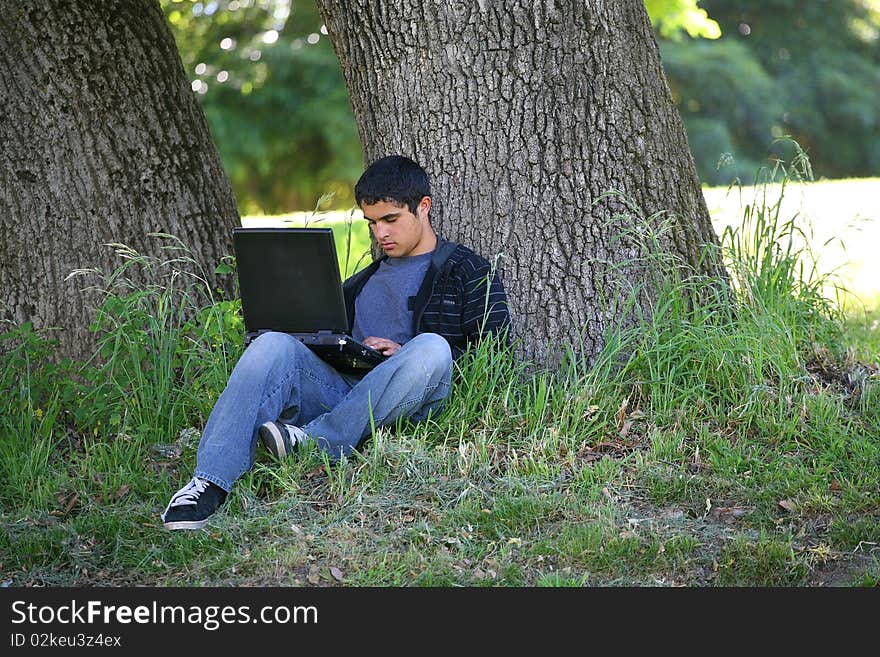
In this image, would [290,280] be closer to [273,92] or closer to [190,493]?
[190,493]

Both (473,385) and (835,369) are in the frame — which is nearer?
(473,385)

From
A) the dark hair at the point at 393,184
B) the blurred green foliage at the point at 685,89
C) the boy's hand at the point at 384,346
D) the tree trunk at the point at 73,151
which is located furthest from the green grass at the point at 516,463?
the blurred green foliage at the point at 685,89

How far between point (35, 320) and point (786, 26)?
24999 mm

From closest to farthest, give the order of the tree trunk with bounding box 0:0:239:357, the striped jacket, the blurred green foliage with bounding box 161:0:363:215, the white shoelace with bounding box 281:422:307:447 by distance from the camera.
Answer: the white shoelace with bounding box 281:422:307:447, the striped jacket, the tree trunk with bounding box 0:0:239:357, the blurred green foliage with bounding box 161:0:363:215

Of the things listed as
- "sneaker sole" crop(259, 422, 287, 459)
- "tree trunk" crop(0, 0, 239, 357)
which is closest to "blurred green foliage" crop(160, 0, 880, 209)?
"tree trunk" crop(0, 0, 239, 357)

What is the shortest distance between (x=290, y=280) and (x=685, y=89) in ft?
71.7

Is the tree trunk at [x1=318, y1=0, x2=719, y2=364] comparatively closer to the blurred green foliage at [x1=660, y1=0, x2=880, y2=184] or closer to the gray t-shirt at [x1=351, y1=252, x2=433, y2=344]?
the gray t-shirt at [x1=351, y1=252, x2=433, y2=344]

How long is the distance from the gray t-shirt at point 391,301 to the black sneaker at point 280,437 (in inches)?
24.0

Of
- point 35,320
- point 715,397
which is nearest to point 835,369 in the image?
point 715,397

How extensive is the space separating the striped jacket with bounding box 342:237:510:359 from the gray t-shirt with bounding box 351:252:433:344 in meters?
0.05

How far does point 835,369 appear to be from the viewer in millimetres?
4965

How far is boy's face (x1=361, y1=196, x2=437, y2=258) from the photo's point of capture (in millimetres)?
4504

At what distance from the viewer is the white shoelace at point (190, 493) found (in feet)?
13.0

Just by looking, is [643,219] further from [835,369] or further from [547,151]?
[835,369]
